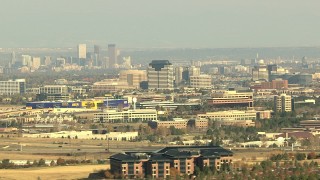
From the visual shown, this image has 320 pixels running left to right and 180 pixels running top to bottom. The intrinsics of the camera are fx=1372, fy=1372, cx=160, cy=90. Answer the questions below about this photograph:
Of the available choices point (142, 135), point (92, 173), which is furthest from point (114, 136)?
point (92, 173)

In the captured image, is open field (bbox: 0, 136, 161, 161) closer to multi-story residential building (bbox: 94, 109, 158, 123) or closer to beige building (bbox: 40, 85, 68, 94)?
multi-story residential building (bbox: 94, 109, 158, 123)

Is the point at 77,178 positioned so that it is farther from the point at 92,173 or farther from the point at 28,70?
the point at 28,70

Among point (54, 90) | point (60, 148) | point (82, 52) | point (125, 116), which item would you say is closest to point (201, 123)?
point (125, 116)

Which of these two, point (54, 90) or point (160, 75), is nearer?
point (54, 90)

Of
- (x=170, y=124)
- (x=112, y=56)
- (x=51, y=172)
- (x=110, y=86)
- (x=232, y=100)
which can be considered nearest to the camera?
(x=51, y=172)

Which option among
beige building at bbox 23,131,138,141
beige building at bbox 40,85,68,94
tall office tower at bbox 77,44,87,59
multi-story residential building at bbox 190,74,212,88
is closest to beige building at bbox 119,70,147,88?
multi-story residential building at bbox 190,74,212,88

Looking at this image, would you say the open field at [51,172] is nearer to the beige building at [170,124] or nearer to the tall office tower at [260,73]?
the beige building at [170,124]

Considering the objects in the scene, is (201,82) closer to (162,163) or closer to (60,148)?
(60,148)

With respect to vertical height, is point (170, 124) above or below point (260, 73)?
below
